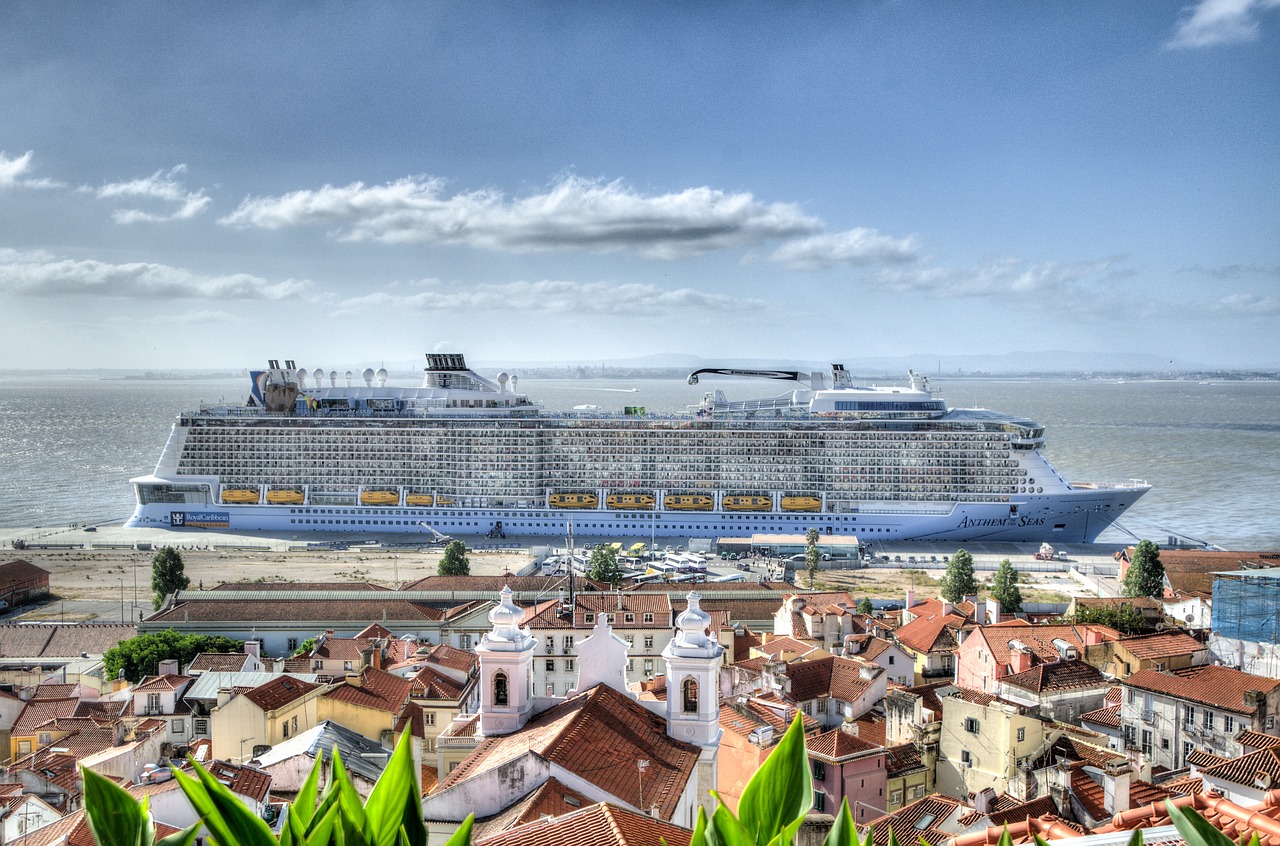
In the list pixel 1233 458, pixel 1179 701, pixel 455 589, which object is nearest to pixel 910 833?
pixel 1179 701

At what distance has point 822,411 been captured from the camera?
3177 inches

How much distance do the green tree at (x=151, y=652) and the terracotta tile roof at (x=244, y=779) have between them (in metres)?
16.1

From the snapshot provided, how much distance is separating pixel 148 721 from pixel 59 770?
11.2 feet

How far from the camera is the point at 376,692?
1122 inches

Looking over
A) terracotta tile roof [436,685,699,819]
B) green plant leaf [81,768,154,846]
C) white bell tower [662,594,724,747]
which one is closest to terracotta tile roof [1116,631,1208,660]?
white bell tower [662,594,724,747]

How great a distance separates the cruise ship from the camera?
75312mm

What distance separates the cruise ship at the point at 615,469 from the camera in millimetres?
75312

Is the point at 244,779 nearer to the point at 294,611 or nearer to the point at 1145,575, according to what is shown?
the point at 294,611

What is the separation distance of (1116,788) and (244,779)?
15.0 meters

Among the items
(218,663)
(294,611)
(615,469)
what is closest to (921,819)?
(218,663)

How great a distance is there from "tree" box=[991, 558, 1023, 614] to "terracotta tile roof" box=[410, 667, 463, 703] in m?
21.5

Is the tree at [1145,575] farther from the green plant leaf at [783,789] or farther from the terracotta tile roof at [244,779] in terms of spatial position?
the green plant leaf at [783,789]

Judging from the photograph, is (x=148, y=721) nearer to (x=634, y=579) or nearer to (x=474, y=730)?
(x=474, y=730)

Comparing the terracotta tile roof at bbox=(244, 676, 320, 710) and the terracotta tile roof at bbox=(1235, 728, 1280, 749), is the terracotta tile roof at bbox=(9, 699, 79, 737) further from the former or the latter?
the terracotta tile roof at bbox=(1235, 728, 1280, 749)
